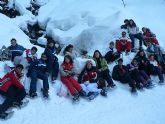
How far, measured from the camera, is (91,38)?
16.4 meters

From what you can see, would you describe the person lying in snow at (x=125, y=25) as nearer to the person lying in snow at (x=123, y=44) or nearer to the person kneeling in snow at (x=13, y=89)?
the person lying in snow at (x=123, y=44)

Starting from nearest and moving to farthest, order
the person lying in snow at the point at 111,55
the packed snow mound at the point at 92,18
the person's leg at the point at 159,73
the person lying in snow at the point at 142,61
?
the person's leg at the point at 159,73 < the person lying in snow at the point at 142,61 < the person lying in snow at the point at 111,55 < the packed snow mound at the point at 92,18

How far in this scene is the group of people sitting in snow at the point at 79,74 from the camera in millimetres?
10578

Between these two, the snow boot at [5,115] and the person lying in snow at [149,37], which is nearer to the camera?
the snow boot at [5,115]

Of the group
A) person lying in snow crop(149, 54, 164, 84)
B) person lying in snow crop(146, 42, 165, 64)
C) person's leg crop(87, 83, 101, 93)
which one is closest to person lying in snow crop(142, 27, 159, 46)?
person lying in snow crop(146, 42, 165, 64)

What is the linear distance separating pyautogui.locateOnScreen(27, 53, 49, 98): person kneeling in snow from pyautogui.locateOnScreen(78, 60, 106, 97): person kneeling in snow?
52.0 inches

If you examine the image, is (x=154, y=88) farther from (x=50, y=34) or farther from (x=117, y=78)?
(x=50, y=34)

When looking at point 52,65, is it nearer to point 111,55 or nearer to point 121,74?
point 121,74

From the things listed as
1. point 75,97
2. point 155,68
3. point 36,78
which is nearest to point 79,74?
point 75,97

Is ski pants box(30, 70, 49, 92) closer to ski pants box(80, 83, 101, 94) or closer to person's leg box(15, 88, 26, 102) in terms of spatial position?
person's leg box(15, 88, 26, 102)

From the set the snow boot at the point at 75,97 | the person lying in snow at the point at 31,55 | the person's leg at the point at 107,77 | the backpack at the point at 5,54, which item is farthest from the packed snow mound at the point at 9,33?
the snow boot at the point at 75,97

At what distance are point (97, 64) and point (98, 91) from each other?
1306 millimetres

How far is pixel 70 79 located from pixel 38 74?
111cm

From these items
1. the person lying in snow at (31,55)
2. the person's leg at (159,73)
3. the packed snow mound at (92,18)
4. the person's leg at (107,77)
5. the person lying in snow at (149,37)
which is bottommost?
the person's leg at (107,77)
